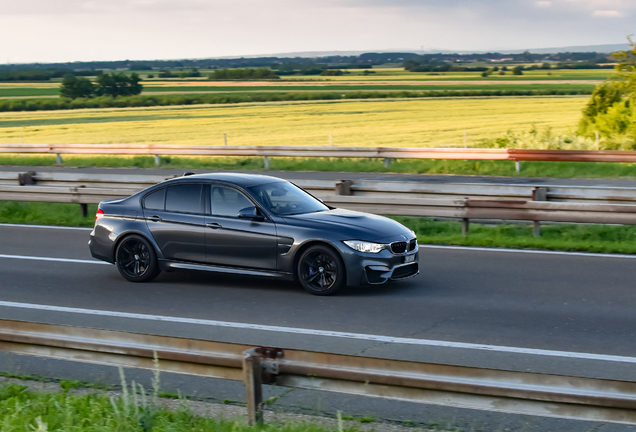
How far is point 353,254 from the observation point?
30.1 ft

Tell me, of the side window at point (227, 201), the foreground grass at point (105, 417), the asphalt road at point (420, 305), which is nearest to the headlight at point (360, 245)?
the asphalt road at point (420, 305)

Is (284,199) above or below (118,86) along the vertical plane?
below

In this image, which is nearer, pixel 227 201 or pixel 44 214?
pixel 227 201

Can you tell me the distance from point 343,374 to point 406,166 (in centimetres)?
2142

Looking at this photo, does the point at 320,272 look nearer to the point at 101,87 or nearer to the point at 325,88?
the point at 325,88

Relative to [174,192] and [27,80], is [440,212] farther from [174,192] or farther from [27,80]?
[27,80]

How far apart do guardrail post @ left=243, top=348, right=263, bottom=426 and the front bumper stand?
4476 millimetres

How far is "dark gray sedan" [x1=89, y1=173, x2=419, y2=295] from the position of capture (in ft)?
30.5

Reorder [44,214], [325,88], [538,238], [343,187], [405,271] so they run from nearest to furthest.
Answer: [405,271] → [538,238] → [343,187] → [44,214] → [325,88]

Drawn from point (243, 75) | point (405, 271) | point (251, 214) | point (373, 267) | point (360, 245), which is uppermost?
point (243, 75)

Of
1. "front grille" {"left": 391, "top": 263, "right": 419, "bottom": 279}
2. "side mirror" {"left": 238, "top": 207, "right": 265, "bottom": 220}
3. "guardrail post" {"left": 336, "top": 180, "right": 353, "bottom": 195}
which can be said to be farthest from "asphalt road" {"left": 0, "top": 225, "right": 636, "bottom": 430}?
"guardrail post" {"left": 336, "top": 180, "right": 353, "bottom": 195}

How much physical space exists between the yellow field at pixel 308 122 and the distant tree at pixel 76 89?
15101mm

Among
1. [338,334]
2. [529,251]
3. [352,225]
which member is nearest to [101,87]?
[529,251]

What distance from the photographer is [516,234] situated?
13.8 metres
